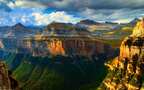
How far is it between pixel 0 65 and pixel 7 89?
7.60 m

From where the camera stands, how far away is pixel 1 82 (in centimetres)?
10750

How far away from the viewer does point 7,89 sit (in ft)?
357

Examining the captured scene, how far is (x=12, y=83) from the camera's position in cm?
11375

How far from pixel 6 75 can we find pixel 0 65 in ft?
10.9

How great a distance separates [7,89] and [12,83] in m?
5.22

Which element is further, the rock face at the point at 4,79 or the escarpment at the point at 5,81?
the escarpment at the point at 5,81

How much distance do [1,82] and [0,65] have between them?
644 cm

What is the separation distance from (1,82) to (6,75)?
5.70 m

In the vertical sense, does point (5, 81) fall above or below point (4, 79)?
below

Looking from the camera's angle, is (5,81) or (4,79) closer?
(5,81)

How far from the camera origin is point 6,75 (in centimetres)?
11300

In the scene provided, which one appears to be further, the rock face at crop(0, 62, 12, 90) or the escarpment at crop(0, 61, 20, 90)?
the escarpment at crop(0, 61, 20, 90)

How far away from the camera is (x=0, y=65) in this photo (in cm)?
11219
